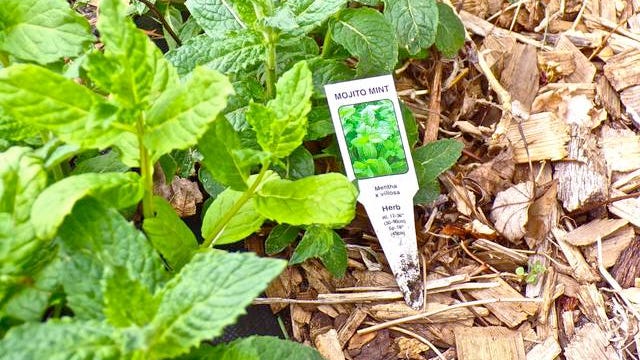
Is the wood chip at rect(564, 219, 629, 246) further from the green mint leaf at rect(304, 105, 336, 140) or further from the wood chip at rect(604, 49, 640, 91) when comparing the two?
the green mint leaf at rect(304, 105, 336, 140)

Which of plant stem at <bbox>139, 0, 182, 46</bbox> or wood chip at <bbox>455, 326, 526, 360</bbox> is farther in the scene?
plant stem at <bbox>139, 0, 182, 46</bbox>

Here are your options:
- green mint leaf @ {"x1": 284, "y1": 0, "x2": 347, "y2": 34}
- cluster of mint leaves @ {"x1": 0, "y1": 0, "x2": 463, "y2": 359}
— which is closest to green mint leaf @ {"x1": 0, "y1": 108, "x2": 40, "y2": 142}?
cluster of mint leaves @ {"x1": 0, "y1": 0, "x2": 463, "y2": 359}

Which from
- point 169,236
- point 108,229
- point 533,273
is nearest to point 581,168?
point 533,273

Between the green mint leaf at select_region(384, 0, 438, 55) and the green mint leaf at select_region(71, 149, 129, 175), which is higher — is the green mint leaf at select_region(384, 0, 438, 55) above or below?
above

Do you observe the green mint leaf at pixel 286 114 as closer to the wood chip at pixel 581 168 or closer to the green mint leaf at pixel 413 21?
the green mint leaf at pixel 413 21

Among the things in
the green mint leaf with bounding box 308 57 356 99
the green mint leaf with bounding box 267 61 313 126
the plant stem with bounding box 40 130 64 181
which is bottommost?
the green mint leaf with bounding box 308 57 356 99

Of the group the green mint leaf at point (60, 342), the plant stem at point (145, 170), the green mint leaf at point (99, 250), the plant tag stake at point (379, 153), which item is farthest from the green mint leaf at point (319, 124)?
the green mint leaf at point (60, 342)

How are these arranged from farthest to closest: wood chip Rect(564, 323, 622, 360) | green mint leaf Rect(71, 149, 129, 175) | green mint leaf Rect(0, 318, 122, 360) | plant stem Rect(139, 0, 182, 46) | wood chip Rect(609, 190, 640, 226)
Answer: plant stem Rect(139, 0, 182, 46)
wood chip Rect(609, 190, 640, 226)
wood chip Rect(564, 323, 622, 360)
green mint leaf Rect(71, 149, 129, 175)
green mint leaf Rect(0, 318, 122, 360)

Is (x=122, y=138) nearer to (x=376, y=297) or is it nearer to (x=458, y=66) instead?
(x=376, y=297)
